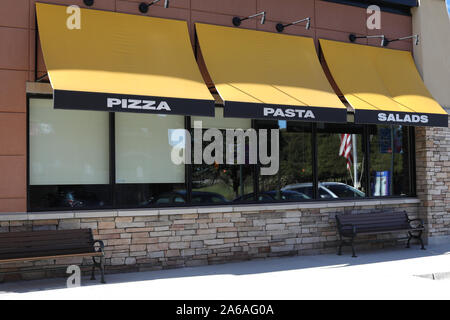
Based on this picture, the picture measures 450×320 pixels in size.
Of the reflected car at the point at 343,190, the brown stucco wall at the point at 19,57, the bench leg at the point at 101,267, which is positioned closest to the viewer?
the bench leg at the point at 101,267

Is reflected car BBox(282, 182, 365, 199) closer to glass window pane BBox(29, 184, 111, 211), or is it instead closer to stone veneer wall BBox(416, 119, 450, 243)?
stone veneer wall BBox(416, 119, 450, 243)

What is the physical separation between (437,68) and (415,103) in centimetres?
193

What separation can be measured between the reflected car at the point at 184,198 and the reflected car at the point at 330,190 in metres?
1.61

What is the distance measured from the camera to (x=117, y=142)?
369 inches

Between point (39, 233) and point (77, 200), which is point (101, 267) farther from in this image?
point (77, 200)

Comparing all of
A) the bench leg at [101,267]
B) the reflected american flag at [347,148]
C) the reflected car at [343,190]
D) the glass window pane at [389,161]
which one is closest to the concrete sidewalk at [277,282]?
the bench leg at [101,267]

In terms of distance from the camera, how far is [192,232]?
32.0ft

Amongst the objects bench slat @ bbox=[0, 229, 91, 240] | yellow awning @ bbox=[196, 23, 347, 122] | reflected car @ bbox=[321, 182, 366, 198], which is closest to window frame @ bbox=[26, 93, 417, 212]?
reflected car @ bbox=[321, 182, 366, 198]

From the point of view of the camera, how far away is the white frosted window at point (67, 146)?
8781 millimetres

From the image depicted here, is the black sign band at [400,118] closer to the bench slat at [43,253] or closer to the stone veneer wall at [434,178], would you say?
the stone veneer wall at [434,178]

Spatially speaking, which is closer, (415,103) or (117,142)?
(117,142)

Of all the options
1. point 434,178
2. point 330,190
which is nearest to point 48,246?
point 330,190
